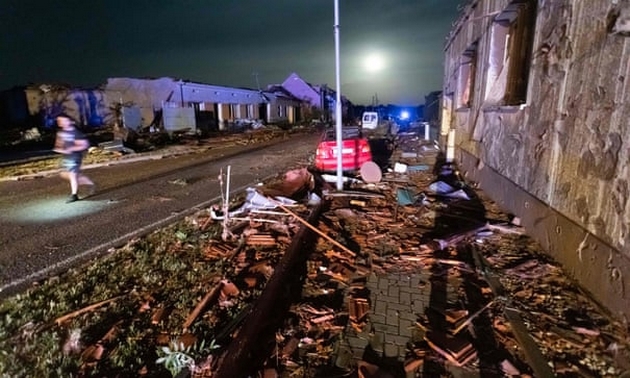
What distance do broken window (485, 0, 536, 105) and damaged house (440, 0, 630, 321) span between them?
0.02m

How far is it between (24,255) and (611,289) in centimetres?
792

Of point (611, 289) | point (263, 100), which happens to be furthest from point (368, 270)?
point (263, 100)

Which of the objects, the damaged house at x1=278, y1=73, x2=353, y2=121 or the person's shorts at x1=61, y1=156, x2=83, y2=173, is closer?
the person's shorts at x1=61, y1=156, x2=83, y2=173

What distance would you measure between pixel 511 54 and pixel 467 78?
5.44 m

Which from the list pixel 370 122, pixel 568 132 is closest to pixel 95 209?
pixel 568 132

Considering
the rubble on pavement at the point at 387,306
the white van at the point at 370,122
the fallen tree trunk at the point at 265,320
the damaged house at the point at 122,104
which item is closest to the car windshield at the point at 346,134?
the rubble on pavement at the point at 387,306

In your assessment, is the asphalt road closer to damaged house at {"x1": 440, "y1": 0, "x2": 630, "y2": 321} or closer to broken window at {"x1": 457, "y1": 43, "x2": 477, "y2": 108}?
damaged house at {"x1": 440, "y1": 0, "x2": 630, "y2": 321}

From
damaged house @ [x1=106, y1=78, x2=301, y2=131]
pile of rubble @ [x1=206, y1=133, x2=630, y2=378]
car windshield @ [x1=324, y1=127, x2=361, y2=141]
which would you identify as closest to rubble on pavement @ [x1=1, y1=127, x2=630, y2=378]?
pile of rubble @ [x1=206, y1=133, x2=630, y2=378]

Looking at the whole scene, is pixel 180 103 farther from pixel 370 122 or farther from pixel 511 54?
pixel 511 54

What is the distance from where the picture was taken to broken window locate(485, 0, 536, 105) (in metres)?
6.60

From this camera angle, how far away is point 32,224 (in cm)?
673

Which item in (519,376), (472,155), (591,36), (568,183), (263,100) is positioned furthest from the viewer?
(263,100)

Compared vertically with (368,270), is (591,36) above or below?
above

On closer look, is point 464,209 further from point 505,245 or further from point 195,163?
point 195,163
